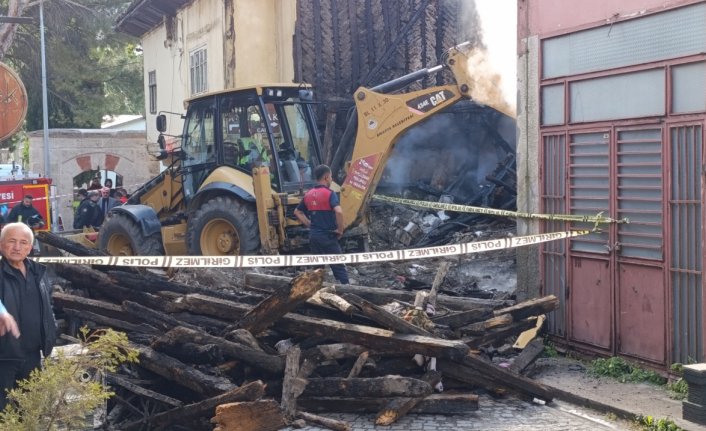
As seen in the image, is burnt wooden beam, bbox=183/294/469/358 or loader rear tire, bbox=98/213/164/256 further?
loader rear tire, bbox=98/213/164/256

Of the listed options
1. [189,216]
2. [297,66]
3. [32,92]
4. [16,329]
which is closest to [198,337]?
[16,329]

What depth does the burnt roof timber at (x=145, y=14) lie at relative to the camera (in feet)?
71.0

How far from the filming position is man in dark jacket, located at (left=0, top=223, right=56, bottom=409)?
5805 millimetres

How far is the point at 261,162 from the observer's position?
11.8 m

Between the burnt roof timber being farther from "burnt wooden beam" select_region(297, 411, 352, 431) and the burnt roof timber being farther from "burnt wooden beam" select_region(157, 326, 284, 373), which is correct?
"burnt wooden beam" select_region(297, 411, 352, 431)

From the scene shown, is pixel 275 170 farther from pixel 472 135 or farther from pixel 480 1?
pixel 480 1

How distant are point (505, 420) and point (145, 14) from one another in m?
18.9

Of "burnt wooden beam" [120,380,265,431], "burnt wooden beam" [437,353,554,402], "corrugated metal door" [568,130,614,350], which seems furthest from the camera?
"corrugated metal door" [568,130,614,350]

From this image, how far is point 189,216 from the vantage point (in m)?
12.5

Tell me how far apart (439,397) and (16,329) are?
3.22 meters

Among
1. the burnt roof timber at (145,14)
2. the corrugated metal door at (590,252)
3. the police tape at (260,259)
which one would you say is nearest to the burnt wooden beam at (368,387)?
the police tape at (260,259)

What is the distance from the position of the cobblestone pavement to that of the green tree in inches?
938

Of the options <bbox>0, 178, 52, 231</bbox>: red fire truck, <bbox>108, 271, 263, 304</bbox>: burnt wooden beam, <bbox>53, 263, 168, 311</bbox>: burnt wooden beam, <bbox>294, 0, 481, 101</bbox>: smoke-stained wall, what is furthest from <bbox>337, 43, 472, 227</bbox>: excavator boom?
<bbox>0, 178, 52, 231</bbox>: red fire truck

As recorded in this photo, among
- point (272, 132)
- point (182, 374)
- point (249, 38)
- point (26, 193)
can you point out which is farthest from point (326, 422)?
point (26, 193)
